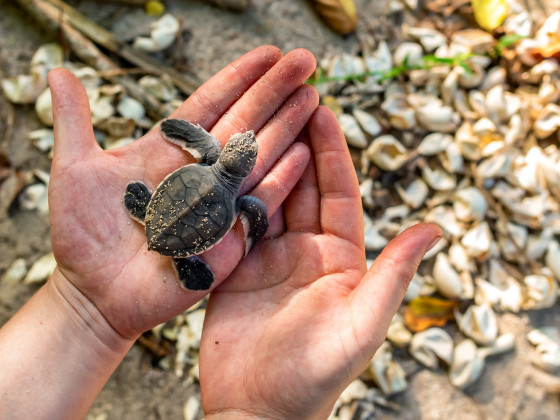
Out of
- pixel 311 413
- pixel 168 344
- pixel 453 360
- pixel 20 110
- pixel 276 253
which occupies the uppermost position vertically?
pixel 20 110

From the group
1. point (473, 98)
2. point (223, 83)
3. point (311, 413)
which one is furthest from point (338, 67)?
point (311, 413)

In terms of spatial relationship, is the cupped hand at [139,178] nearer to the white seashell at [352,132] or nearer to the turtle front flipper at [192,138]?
the turtle front flipper at [192,138]

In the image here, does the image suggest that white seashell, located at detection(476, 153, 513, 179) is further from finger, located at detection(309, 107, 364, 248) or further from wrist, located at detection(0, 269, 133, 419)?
wrist, located at detection(0, 269, 133, 419)

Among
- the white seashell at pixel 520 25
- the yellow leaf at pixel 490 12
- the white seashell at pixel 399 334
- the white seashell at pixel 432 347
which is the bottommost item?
the white seashell at pixel 432 347

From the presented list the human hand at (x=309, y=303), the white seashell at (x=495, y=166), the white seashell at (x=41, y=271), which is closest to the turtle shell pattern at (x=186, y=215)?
the human hand at (x=309, y=303)

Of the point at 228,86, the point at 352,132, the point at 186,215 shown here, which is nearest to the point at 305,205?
the point at 186,215

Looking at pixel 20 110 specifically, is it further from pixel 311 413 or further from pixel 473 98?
pixel 473 98
